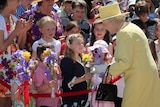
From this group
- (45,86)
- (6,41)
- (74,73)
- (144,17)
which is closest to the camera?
(6,41)

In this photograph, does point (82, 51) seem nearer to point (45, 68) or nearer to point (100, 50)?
point (100, 50)

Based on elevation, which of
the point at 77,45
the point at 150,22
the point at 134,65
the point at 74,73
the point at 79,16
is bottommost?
the point at 74,73

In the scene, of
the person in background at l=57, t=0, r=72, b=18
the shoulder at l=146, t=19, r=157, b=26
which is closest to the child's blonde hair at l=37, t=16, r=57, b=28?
the person in background at l=57, t=0, r=72, b=18

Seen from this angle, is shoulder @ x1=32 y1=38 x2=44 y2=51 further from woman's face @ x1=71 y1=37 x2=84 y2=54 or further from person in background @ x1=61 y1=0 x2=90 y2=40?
person in background @ x1=61 y1=0 x2=90 y2=40

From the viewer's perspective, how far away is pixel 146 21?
7941 millimetres

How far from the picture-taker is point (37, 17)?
6617 millimetres

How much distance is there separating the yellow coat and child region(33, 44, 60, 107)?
849mm

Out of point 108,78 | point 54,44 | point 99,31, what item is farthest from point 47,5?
point 108,78

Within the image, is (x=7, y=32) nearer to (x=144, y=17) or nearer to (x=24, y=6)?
(x=24, y=6)

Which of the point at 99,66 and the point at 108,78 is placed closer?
the point at 108,78

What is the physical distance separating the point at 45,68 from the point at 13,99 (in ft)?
2.00

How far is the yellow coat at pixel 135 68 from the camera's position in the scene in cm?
512

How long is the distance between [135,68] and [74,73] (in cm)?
97

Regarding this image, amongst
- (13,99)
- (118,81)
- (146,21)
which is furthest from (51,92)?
(146,21)
